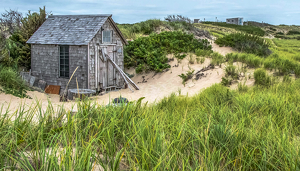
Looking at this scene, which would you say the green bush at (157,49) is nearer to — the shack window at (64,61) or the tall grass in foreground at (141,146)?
the shack window at (64,61)

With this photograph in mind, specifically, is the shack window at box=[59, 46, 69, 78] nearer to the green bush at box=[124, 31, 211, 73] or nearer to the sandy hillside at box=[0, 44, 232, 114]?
the sandy hillside at box=[0, 44, 232, 114]

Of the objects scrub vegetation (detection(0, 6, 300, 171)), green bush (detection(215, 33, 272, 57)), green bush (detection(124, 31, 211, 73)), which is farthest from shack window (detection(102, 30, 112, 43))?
green bush (detection(215, 33, 272, 57))

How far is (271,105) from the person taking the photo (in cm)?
510

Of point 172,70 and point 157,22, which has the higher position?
point 157,22

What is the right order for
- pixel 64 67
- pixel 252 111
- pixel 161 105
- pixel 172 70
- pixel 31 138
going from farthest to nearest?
pixel 172 70, pixel 64 67, pixel 161 105, pixel 252 111, pixel 31 138

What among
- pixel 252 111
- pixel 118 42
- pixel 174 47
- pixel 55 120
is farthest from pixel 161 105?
pixel 174 47

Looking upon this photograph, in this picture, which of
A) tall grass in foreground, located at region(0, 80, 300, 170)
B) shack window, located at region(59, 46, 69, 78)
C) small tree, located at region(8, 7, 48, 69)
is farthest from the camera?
small tree, located at region(8, 7, 48, 69)

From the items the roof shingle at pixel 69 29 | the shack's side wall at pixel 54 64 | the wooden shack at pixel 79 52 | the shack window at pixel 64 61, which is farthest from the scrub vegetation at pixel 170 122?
the shack window at pixel 64 61

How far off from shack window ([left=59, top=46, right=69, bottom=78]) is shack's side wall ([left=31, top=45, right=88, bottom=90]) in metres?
0.16

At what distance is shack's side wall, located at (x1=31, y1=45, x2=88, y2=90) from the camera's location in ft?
42.5

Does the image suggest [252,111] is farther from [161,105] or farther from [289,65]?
[289,65]

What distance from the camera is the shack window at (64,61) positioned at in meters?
13.4

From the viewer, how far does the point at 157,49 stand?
16859 mm

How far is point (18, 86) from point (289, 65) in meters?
12.5
